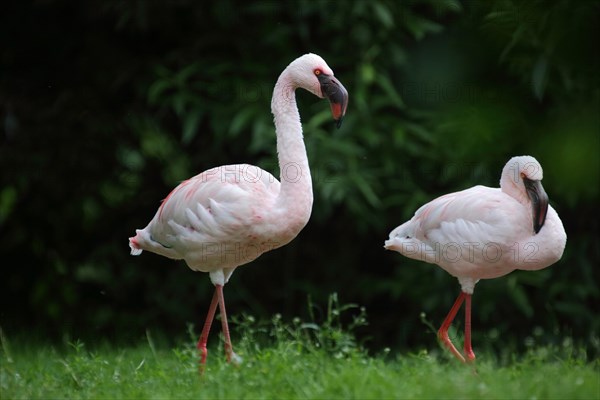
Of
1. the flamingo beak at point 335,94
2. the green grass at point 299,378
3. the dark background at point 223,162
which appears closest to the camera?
the green grass at point 299,378

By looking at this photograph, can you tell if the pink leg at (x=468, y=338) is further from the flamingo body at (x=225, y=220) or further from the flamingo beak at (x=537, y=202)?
the flamingo body at (x=225, y=220)

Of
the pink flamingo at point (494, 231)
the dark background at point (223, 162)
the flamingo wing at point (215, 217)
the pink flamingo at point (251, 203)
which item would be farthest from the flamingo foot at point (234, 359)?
the dark background at point (223, 162)

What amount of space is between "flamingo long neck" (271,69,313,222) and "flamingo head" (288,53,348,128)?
2.9 inches

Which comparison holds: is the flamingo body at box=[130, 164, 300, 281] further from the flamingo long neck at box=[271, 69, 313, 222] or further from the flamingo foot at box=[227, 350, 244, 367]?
the flamingo foot at box=[227, 350, 244, 367]

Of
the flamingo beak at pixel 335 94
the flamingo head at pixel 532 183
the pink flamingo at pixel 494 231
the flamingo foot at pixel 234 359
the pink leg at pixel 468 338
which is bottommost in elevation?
the pink leg at pixel 468 338

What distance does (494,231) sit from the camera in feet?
16.3

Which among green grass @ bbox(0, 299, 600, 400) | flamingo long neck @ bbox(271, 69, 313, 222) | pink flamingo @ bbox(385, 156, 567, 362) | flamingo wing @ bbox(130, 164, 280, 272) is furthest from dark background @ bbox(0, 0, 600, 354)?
green grass @ bbox(0, 299, 600, 400)

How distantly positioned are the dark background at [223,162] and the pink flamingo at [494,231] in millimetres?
1058

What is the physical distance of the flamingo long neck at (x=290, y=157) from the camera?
4.75 m

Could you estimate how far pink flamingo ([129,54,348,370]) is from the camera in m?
4.77

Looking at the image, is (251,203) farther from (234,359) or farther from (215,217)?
(234,359)

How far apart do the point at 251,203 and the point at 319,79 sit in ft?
2.58

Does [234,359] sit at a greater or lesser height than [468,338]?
greater

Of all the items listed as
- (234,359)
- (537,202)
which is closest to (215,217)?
(234,359)
